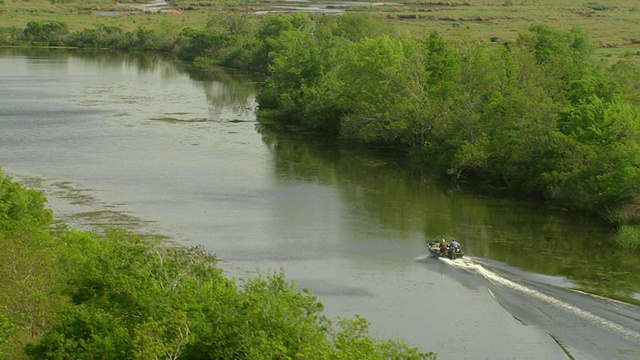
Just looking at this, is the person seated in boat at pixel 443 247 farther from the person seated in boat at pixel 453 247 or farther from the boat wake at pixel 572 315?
the boat wake at pixel 572 315

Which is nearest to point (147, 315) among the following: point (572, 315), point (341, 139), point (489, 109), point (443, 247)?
point (572, 315)

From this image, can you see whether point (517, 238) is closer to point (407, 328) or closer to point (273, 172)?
point (407, 328)

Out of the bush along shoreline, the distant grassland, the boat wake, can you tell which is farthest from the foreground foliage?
the distant grassland

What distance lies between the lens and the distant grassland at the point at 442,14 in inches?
4938

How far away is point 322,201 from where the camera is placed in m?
49.1

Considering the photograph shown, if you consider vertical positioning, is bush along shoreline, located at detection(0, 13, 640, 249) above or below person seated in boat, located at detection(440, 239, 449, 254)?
above

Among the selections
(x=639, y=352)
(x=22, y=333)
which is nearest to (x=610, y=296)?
(x=639, y=352)

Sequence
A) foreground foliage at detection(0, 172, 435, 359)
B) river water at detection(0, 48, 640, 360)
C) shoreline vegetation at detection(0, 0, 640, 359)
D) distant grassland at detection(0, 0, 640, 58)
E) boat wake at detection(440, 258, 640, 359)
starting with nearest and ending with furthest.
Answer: foreground foliage at detection(0, 172, 435, 359)
shoreline vegetation at detection(0, 0, 640, 359)
boat wake at detection(440, 258, 640, 359)
river water at detection(0, 48, 640, 360)
distant grassland at detection(0, 0, 640, 58)

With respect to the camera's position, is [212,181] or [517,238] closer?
[517,238]

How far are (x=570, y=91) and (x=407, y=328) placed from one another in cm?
3163

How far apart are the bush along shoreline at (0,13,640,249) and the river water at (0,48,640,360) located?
184cm

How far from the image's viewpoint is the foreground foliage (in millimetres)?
21312

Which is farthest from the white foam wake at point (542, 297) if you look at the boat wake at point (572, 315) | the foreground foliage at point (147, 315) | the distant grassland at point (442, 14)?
the distant grassland at point (442, 14)

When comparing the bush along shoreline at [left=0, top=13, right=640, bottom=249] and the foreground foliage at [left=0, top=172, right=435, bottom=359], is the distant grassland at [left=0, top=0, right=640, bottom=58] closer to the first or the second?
the bush along shoreline at [left=0, top=13, right=640, bottom=249]
